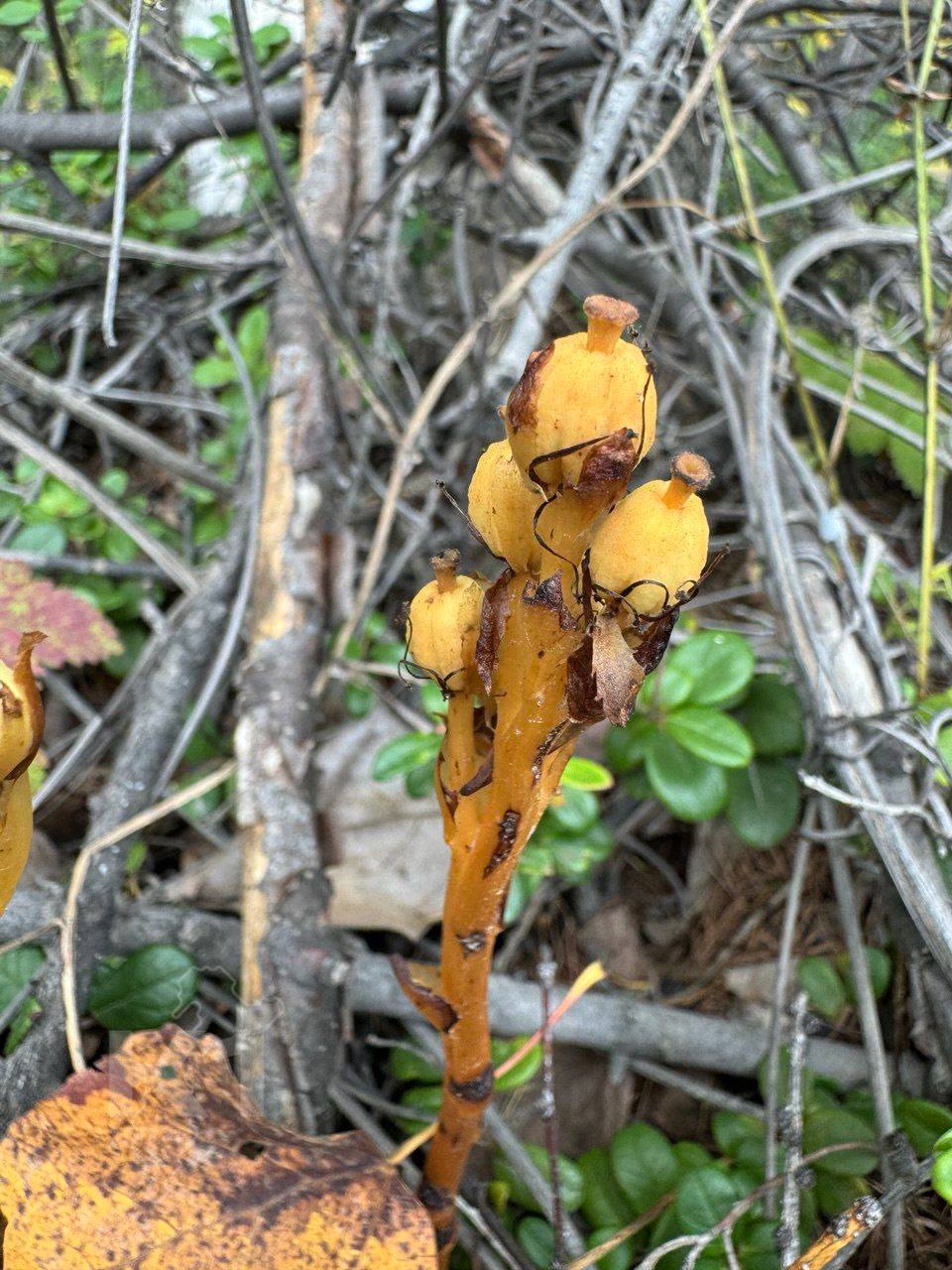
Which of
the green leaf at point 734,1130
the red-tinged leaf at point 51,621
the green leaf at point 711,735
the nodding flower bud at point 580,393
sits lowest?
the green leaf at point 734,1130

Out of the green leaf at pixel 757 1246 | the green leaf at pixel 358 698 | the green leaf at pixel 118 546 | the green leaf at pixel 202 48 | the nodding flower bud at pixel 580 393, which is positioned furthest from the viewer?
the green leaf at pixel 202 48

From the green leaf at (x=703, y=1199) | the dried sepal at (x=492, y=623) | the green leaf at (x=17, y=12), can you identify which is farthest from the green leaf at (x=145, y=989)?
the green leaf at (x=17, y=12)

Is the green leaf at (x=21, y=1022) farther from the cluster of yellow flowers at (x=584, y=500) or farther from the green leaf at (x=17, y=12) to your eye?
the green leaf at (x=17, y=12)

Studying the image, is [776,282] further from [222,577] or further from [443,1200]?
[443,1200]

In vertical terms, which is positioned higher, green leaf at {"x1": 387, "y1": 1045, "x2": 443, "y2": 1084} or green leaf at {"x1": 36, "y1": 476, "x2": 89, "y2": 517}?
green leaf at {"x1": 36, "y1": 476, "x2": 89, "y2": 517}

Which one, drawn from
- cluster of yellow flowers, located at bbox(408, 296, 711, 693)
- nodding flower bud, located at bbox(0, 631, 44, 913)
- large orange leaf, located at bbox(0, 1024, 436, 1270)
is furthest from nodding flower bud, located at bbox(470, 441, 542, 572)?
large orange leaf, located at bbox(0, 1024, 436, 1270)

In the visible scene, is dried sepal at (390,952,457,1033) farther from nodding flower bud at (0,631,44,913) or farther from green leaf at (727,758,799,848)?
green leaf at (727,758,799,848)
